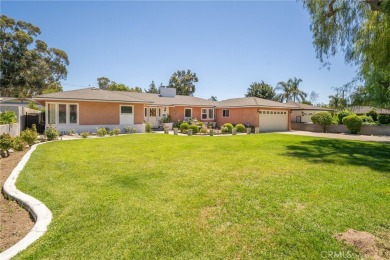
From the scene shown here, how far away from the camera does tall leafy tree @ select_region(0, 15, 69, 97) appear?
130 ft

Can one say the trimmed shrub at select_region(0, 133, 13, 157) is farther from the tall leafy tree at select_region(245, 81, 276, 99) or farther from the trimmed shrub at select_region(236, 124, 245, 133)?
the tall leafy tree at select_region(245, 81, 276, 99)

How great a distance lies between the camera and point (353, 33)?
1405 cm

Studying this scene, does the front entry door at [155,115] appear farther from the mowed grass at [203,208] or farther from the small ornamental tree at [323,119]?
the mowed grass at [203,208]

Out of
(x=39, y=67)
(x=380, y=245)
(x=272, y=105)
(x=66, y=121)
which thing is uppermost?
(x=39, y=67)

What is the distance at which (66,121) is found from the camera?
62.2 ft

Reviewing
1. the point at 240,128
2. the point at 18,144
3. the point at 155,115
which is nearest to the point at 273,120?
the point at 240,128

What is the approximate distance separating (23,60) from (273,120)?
42.4 meters

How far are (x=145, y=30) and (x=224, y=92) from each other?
130 ft

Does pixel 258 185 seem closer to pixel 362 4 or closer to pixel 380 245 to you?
pixel 380 245

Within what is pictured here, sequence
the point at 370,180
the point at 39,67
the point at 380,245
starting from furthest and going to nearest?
the point at 39,67 < the point at 370,180 < the point at 380,245

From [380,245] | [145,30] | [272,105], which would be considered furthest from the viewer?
[272,105]

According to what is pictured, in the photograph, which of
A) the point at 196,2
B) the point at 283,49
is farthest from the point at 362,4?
the point at 196,2

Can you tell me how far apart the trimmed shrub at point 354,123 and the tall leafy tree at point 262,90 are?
1133 inches

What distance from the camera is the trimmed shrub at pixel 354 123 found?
25203 millimetres
